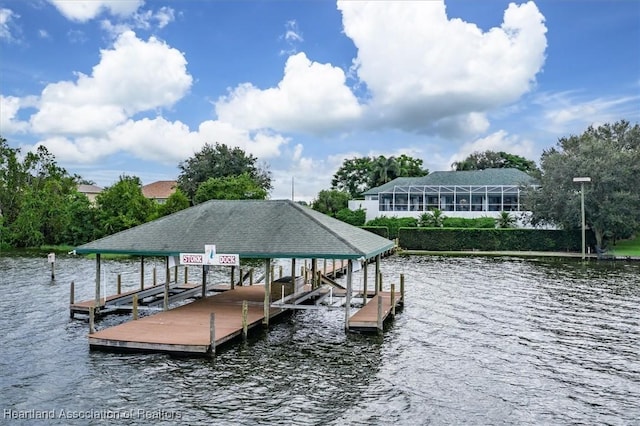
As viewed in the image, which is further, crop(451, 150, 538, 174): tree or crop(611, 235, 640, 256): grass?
crop(451, 150, 538, 174): tree

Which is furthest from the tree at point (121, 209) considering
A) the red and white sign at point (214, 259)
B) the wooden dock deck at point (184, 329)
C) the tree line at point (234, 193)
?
the red and white sign at point (214, 259)

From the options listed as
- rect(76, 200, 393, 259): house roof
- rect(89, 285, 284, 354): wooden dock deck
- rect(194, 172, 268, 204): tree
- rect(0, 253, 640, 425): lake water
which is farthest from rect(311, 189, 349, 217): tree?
rect(89, 285, 284, 354): wooden dock deck

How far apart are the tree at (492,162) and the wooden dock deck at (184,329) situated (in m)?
85.3

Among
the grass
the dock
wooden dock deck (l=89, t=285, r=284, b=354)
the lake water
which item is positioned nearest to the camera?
the lake water

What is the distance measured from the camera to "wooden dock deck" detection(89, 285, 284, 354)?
17.6 metres

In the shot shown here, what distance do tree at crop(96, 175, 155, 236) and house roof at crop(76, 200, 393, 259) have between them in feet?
138

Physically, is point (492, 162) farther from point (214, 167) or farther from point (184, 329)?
point (184, 329)

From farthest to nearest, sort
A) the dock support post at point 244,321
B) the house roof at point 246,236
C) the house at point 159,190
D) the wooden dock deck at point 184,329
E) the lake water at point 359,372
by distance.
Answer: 1. the house at point 159,190
2. the house roof at point 246,236
3. the dock support post at point 244,321
4. the wooden dock deck at point 184,329
5. the lake water at point 359,372

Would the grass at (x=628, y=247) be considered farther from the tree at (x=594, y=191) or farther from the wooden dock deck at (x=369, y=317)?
the wooden dock deck at (x=369, y=317)

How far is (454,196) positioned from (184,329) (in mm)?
55987

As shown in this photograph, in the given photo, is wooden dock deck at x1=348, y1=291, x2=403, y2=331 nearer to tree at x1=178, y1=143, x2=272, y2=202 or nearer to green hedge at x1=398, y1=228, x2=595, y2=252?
green hedge at x1=398, y1=228, x2=595, y2=252

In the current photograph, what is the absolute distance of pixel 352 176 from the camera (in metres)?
105

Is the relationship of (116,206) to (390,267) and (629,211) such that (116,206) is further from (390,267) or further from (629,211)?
(629,211)

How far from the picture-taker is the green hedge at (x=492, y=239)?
58.2m
